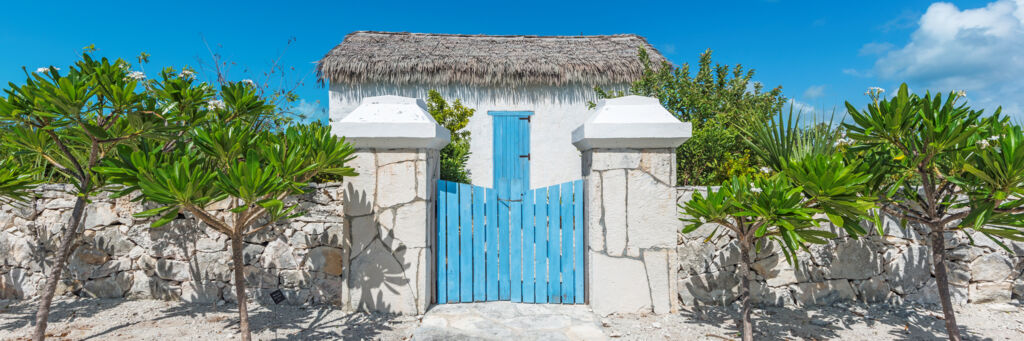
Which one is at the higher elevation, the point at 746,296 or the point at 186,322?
the point at 746,296

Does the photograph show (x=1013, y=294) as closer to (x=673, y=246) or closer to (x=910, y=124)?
(x=910, y=124)

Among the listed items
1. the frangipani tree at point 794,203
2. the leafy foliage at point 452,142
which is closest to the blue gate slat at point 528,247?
the frangipani tree at point 794,203

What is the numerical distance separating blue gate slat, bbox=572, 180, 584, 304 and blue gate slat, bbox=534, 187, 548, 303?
225mm

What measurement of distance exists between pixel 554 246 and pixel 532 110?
508 centimetres

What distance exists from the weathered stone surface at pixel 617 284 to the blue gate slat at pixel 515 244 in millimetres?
573

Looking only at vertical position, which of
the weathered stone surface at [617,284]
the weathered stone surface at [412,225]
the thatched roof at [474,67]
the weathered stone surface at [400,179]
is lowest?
the weathered stone surface at [617,284]

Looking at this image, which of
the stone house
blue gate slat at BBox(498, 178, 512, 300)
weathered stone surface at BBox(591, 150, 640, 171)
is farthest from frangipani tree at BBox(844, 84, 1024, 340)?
the stone house

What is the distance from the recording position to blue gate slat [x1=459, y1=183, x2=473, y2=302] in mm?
3504

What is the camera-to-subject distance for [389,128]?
3.25 m

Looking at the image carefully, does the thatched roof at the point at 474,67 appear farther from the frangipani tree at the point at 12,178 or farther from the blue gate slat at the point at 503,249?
the frangipani tree at the point at 12,178

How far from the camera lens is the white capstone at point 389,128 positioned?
3240mm

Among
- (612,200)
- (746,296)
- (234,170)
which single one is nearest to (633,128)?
(612,200)

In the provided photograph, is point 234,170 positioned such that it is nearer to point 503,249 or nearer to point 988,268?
point 503,249

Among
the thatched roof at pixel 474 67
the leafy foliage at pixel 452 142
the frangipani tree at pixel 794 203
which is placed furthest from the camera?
the thatched roof at pixel 474 67
